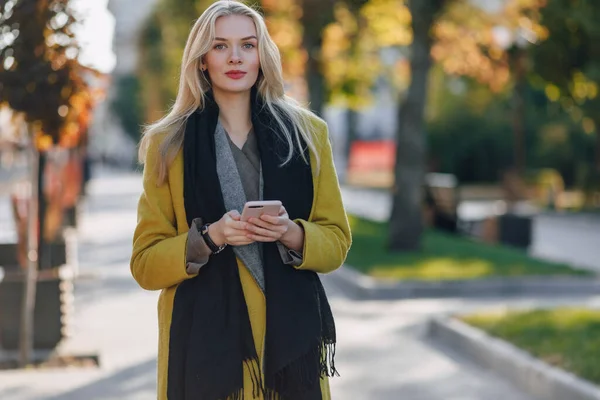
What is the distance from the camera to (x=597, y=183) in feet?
108

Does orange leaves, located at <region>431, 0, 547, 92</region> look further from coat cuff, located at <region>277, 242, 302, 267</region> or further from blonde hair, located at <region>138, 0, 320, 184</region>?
coat cuff, located at <region>277, 242, 302, 267</region>

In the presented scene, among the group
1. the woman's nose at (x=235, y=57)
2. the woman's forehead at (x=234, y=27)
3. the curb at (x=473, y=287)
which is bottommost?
the curb at (x=473, y=287)

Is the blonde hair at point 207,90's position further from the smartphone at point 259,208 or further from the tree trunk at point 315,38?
the tree trunk at point 315,38

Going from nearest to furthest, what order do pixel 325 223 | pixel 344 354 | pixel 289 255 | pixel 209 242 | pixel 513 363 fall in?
pixel 209 242 < pixel 289 255 < pixel 325 223 < pixel 513 363 < pixel 344 354

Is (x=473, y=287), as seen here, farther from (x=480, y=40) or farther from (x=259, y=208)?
(x=480, y=40)

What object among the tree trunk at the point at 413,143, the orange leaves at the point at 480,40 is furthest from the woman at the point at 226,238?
the orange leaves at the point at 480,40

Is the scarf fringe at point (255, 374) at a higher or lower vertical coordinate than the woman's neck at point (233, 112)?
lower

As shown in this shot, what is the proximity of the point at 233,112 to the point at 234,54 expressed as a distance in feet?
0.65

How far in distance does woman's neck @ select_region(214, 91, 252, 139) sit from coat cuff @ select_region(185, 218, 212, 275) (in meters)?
0.35

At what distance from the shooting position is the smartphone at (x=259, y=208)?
338 centimetres

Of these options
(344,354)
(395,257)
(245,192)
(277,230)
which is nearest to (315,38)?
(395,257)

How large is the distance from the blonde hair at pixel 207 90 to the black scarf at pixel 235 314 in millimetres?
54

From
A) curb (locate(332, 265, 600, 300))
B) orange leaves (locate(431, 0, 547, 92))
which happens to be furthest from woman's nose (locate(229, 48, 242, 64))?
orange leaves (locate(431, 0, 547, 92))

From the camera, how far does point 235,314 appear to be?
3580mm
